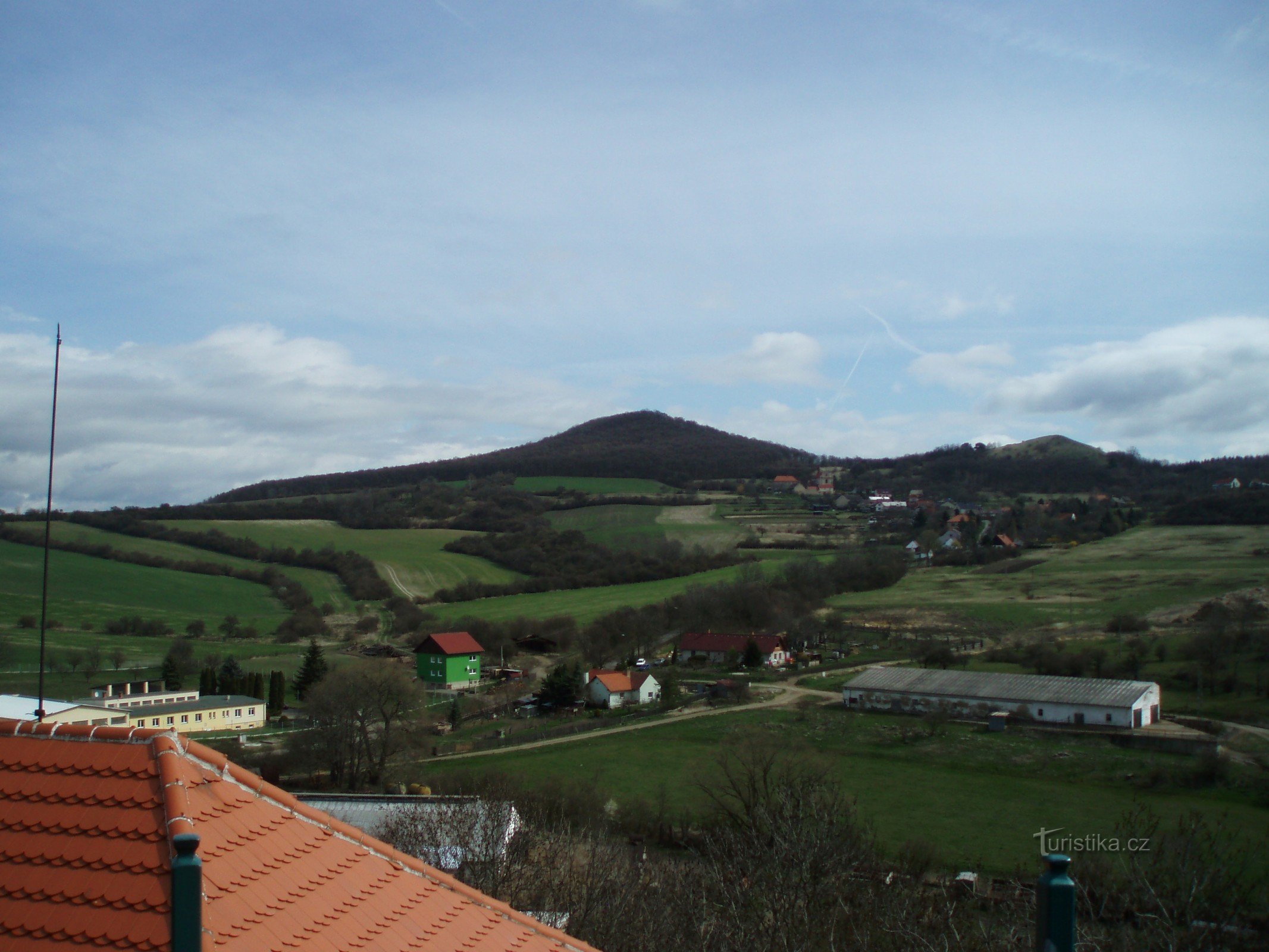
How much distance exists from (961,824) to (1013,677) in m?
18.3

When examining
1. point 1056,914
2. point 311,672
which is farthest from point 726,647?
point 1056,914

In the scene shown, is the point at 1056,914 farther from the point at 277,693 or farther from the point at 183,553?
the point at 183,553

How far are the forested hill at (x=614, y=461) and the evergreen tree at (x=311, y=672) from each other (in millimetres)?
71445

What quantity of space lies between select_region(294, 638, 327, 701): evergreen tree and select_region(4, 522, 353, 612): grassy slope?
19655mm

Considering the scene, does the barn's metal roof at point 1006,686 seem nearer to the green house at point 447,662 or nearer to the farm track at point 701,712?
the farm track at point 701,712

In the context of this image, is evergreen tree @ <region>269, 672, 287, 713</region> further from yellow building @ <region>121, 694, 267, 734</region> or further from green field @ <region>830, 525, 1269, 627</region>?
green field @ <region>830, 525, 1269, 627</region>

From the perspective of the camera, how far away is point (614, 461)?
456 ft

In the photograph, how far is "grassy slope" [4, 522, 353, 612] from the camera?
73000 mm

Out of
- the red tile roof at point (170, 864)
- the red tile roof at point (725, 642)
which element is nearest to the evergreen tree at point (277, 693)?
the red tile roof at point (725, 642)

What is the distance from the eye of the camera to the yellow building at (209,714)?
40844 mm

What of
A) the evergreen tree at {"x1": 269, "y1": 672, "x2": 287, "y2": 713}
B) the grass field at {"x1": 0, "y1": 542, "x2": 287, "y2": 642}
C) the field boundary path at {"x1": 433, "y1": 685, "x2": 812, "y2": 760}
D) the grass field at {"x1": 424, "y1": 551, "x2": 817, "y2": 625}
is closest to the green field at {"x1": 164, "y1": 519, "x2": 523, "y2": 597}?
the grass field at {"x1": 424, "y1": 551, "x2": 817, "y2": 625}

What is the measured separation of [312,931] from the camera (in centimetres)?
429

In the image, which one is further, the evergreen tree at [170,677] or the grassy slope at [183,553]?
the grassy slope at [183,553]

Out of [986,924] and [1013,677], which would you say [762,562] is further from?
[986,924]
